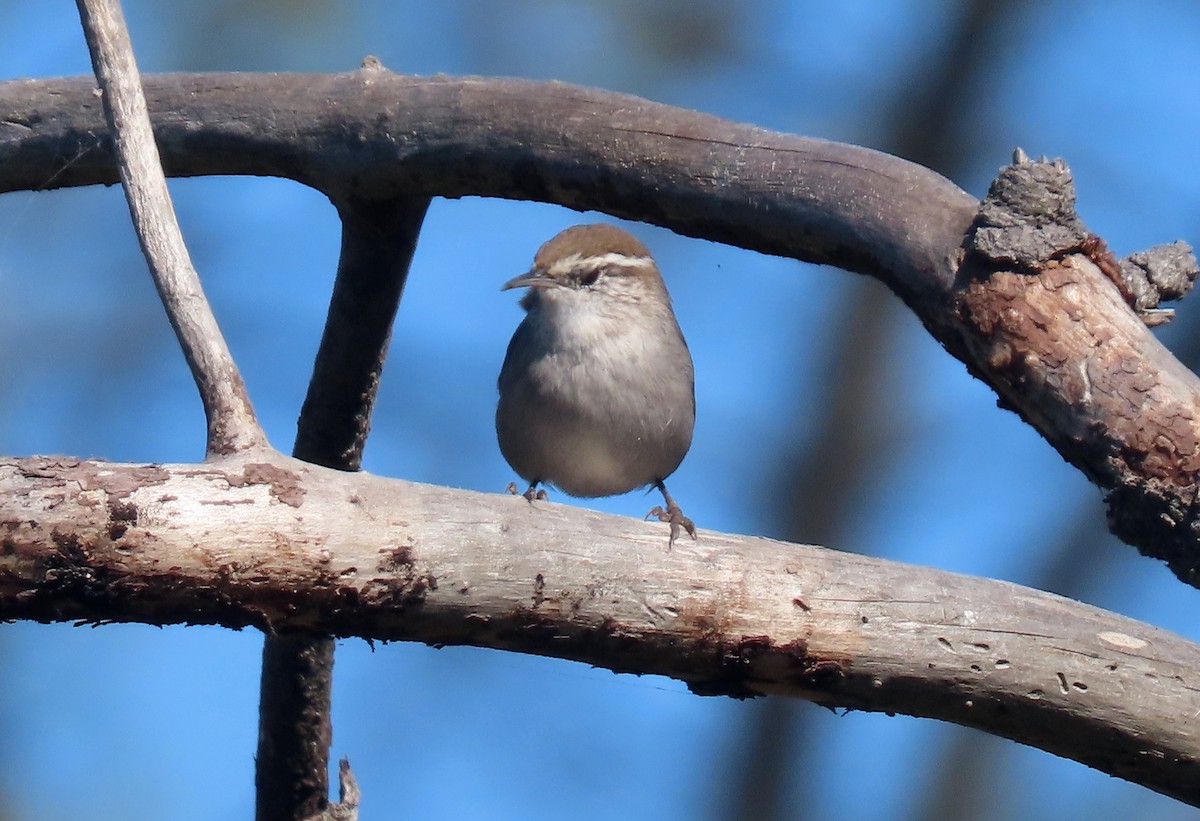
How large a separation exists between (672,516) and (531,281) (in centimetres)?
139

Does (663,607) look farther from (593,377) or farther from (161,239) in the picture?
(593,377)

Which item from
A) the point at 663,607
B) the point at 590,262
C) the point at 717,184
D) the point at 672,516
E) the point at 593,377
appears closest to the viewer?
the point at 663,607

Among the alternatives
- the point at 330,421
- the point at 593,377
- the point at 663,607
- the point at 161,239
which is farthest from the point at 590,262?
the point at 663,607

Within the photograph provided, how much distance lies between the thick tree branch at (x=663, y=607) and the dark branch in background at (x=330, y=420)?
4.44 feet

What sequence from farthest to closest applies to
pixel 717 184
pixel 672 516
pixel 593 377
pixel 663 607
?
pixel 593 377, pixel 672 516, pixel 717 184, pixel 663 607

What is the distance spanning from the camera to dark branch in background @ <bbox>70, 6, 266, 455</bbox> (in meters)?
2.84

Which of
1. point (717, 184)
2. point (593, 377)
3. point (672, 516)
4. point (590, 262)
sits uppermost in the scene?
point (590, 262)

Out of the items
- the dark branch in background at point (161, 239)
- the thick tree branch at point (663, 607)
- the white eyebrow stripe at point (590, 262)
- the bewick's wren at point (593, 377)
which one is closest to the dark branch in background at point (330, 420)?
the dark branch in background at point (161, 239)

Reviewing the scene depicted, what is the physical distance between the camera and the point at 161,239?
10.4 ft

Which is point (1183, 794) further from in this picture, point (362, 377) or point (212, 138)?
point (212, 138)

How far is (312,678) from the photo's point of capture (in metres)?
4.44

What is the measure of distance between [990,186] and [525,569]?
4.96 ft

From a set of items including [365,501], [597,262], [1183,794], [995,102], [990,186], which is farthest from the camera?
[995,102]

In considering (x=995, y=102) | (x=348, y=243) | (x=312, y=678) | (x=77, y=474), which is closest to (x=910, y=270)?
(x=348, y=243)
